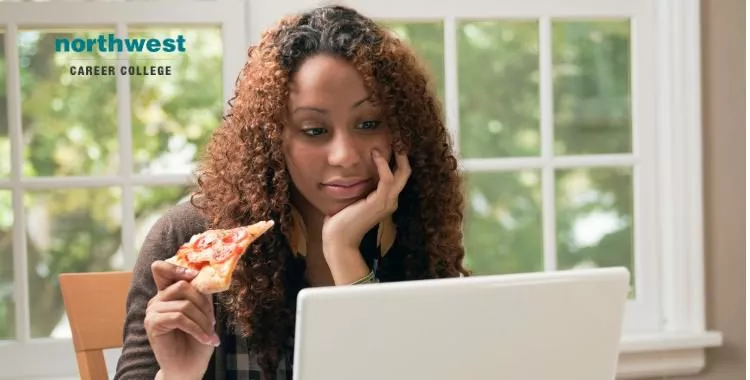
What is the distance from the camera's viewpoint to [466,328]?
921 mm

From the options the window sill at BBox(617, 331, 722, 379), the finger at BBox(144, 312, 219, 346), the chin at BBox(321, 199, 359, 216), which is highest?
the chin at BBox(321, 199, 359, 216)

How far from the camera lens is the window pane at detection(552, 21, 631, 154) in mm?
2797

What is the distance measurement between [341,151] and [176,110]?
1.61 meters

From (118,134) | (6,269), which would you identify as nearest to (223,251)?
(118,134)

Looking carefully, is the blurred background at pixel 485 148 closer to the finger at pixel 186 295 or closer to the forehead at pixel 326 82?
the forehead at pixel 326 82

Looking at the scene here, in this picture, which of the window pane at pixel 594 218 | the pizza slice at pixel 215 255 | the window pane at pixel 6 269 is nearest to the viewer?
the pizza slice at pixel 215 255

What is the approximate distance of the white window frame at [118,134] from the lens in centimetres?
229

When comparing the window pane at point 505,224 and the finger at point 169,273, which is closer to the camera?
the finger at point 169,273

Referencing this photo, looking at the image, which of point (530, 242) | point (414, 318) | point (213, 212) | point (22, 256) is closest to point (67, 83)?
point (22, 256)

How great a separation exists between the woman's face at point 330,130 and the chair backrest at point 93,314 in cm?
42

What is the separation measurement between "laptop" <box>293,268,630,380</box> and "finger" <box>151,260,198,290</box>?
408 millimetres

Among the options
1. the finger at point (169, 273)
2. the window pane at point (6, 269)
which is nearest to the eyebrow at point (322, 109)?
the finger at point (169, 273)

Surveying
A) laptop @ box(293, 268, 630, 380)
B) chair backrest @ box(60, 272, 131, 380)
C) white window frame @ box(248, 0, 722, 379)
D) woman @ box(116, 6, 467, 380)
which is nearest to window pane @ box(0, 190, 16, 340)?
chair backrest @ box(60, 272, 131, 380)

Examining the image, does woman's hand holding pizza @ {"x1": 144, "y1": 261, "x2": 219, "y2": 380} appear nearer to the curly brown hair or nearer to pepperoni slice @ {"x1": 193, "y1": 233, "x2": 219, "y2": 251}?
pepperoni slice @ {"x1": 193, "y1": 233, "x2": 219, "y2": 251}
